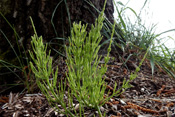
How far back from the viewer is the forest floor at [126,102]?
1.33m

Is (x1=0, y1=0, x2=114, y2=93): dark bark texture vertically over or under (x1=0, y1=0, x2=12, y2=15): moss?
under

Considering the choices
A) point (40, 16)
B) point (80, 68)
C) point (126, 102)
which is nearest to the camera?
point (80, 68)

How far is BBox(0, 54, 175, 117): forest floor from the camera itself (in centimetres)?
133

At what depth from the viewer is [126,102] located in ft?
4.79

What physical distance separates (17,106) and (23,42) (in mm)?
746

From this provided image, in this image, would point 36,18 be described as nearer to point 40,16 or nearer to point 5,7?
point 40,16

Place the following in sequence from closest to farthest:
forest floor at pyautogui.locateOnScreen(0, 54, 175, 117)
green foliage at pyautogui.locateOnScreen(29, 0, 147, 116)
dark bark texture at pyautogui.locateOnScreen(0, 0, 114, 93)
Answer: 1. green foliage at pyautogui.locateOnScreen(29, 0, 147, 116)
2. forest floor at pyautogui.locateOnScreen(0, 54, 175, 117)
3. dark bark texture at pyautogui.locateOnScreen(0, 0, 114, 93)

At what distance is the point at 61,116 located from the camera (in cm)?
131

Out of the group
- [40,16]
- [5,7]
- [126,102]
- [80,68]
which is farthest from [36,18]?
[126,102]

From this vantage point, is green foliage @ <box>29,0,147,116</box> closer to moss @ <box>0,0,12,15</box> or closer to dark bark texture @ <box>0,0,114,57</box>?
dark bark texture @ <box>0,0,114,57</box>

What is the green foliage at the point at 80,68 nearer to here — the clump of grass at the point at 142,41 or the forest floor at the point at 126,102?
the forest floor at the point at 126,102

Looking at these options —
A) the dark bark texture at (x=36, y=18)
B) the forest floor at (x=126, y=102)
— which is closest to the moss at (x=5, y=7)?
the dark bark texture at (x=36, y=18)

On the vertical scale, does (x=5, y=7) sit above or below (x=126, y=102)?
above

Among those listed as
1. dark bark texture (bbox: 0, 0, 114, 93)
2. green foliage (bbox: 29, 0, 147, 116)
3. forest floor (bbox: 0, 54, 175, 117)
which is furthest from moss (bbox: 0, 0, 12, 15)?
green foliage (bbox: 29, 0, 147, 116)
